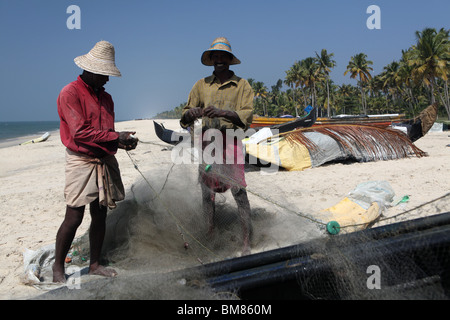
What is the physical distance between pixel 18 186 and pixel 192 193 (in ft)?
17.9

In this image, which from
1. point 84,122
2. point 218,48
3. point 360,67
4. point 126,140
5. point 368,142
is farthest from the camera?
point 360,67

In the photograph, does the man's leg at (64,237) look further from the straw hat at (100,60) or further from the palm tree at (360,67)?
the palm tree at (360,67)

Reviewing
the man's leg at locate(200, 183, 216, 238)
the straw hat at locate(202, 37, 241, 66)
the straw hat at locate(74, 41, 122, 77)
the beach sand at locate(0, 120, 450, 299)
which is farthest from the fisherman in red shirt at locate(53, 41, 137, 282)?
the straw hat at locate(202, 37, 241, 66)

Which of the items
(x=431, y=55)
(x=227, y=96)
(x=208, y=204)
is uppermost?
(x=431, y=55)

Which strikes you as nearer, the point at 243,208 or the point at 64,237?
the point at 64,237

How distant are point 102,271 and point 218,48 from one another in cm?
205

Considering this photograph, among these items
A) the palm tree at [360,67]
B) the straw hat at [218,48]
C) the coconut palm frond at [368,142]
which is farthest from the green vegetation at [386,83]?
the straw hat at [218,48]

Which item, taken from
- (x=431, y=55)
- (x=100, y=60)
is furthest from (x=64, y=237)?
(x=431, y=55)

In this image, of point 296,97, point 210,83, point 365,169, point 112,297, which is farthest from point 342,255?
point 296,97

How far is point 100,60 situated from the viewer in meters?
2.30

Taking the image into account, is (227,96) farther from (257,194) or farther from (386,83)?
(386,83)

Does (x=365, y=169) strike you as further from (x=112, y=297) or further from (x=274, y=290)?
(x=112, y=297)

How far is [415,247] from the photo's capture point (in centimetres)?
141

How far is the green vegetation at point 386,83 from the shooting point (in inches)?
1178
